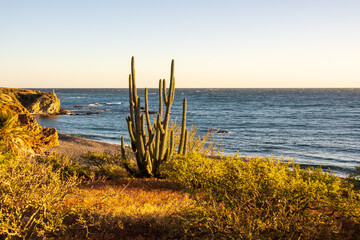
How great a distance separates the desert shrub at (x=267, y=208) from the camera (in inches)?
201

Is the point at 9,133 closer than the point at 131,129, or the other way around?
the point at 131,129

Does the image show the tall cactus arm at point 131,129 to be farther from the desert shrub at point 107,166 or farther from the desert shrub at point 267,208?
the desert shrub at point 267,208

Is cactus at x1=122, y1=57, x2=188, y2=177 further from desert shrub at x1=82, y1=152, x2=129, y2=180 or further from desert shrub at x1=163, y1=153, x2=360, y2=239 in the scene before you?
desert shrub at x1=163, y1=153, x2=360, y2=239

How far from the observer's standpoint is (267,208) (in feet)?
18.9

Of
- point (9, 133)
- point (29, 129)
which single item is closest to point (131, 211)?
point (9, 133)

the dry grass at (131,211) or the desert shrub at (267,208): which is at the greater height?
the desert shrub at (267,208)

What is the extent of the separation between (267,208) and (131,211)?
311cm

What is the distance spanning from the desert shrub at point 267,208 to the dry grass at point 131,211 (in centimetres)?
68

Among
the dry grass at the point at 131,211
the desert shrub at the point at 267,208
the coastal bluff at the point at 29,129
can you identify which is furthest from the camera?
the coastal bluff at the point at 29,129

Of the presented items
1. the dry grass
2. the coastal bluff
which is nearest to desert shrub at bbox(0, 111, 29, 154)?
the coastal bluff

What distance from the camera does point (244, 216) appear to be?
18.2ft

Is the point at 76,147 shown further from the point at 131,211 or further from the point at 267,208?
the point at 267,208

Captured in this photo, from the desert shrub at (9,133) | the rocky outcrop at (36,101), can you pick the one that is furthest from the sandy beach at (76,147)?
the rocky outcrop at (36,101)

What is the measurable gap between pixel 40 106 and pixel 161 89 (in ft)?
→ 149
